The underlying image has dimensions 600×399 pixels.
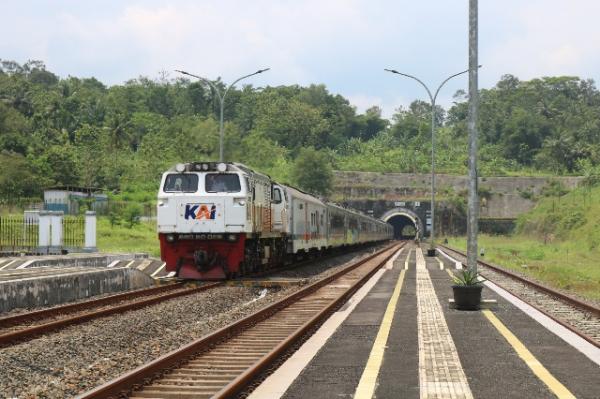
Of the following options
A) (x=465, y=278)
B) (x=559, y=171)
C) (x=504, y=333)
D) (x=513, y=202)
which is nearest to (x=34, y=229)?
(x=465, y=278)

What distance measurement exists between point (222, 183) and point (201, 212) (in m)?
1.06

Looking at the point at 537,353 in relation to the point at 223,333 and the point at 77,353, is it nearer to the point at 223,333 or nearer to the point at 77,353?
the point at 223,333

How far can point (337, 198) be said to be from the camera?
10894 centimetres

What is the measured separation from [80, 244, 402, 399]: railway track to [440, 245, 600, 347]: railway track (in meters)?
4.31

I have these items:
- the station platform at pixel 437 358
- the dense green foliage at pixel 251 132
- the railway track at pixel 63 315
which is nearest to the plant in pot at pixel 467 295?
the station platform at pixel 437 358

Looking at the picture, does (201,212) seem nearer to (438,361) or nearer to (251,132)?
(438,361)

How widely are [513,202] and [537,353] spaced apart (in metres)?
101

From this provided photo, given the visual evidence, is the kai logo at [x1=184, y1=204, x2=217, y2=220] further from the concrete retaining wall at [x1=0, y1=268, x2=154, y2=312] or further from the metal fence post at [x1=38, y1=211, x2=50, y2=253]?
the metal fence post at [x1=38, y1=211, x2=50, y2=253]

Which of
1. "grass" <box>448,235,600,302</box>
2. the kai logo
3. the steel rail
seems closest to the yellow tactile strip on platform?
the steel rail

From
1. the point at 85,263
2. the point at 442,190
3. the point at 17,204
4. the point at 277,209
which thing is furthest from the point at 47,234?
the point at 442,190

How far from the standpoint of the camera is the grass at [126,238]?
43.6m

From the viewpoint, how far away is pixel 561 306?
57.3 feet

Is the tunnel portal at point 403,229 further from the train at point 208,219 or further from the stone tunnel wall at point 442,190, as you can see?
the train at point 208,219

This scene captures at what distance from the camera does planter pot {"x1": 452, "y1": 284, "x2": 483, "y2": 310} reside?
15854 mm
